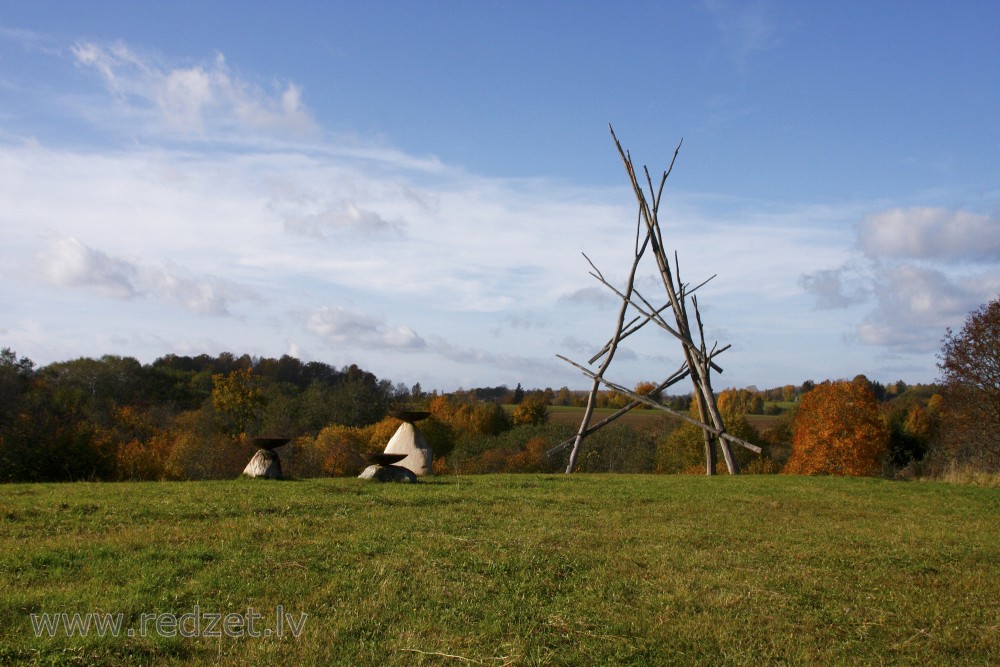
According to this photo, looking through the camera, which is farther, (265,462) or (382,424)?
(382,424)

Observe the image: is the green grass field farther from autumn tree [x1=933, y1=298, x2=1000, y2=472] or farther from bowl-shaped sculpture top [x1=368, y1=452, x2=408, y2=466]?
autumn tree [x1=933, y1=298, x2=1000, y2=472]

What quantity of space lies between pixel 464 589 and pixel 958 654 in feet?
9.60

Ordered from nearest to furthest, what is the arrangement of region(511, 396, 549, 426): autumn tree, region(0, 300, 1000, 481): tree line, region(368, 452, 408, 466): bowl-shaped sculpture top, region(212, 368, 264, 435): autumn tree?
region(368, 452, 408, 466): bowl-shaped sculpture top, region(0, 300, 1000, 481): tree line, region(212, 368, 264, 435): autumn tree, region(511, 396, 549, 426): autumn tree

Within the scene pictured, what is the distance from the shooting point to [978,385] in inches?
759

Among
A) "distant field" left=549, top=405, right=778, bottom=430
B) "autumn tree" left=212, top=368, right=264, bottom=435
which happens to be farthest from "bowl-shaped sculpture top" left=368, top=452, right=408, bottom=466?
"distant field" left=549, top=405, right=778, bottom=430

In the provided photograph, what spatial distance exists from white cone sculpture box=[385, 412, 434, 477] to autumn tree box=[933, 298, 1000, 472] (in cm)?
1321

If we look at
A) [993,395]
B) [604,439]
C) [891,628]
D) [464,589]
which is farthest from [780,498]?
[604,439]

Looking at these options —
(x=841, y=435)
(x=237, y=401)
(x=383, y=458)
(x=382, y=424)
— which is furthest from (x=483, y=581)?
(x=237, y=401)

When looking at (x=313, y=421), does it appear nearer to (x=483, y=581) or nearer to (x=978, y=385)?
(x=978, y=385)

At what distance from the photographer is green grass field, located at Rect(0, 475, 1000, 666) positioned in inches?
165

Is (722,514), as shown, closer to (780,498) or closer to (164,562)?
(780,498)

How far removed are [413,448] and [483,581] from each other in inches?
419

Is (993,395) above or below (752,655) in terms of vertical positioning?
above

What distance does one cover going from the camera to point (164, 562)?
5426 mm
